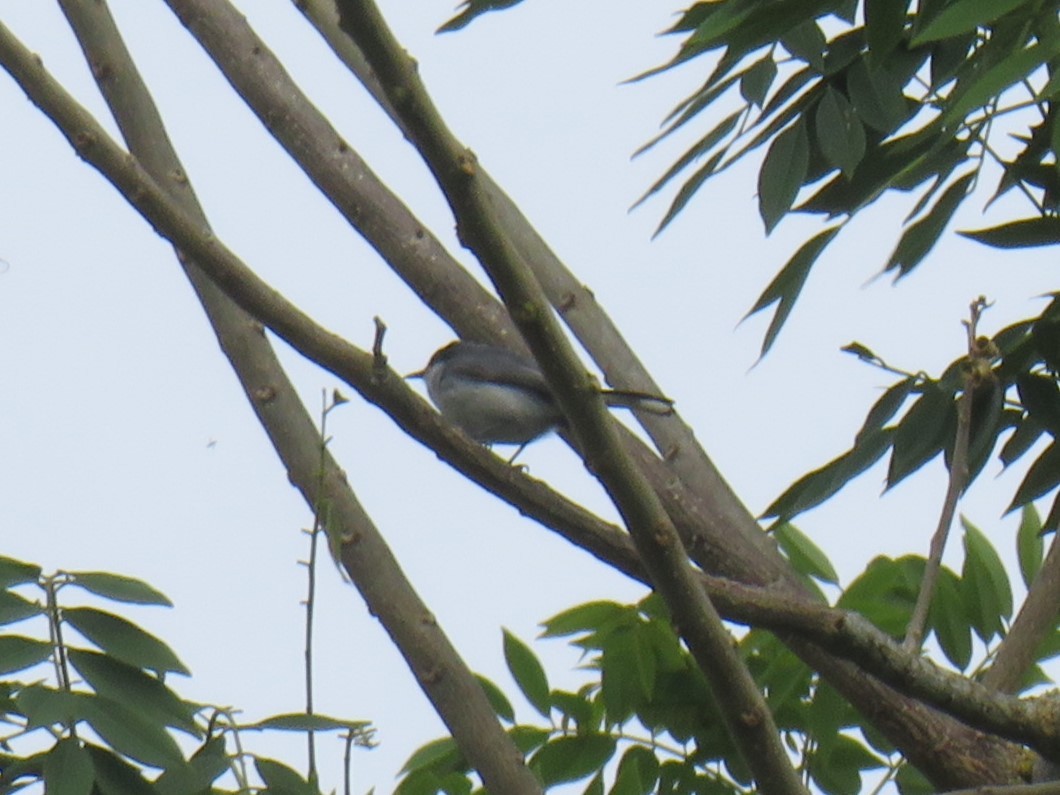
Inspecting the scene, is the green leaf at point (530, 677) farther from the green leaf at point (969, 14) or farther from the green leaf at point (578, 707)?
the green leaf at point (969, 14)

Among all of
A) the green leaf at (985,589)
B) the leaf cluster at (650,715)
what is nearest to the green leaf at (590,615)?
the leaf cluster at (650,715)

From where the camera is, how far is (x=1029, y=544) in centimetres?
228

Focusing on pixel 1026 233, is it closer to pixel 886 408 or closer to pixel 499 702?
pixel 886 408

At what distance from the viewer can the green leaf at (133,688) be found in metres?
1.59

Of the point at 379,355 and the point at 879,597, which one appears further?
the point at 879,597

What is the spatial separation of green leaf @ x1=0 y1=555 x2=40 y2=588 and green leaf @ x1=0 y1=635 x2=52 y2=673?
0.06 meters

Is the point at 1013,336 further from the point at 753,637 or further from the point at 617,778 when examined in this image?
the point at 617,778

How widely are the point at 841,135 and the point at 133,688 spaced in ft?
3.92

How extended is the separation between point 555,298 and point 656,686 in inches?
35.4

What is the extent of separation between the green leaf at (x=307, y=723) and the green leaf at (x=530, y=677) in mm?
472

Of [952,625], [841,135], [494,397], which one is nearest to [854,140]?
[841,135]

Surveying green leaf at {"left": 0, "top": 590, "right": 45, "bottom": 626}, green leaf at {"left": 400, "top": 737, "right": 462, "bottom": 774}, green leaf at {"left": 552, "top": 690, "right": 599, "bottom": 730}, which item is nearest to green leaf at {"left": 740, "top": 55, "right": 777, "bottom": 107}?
green leaf at {"left": 552, "top": 690, "right": 599, "bottom": 730}

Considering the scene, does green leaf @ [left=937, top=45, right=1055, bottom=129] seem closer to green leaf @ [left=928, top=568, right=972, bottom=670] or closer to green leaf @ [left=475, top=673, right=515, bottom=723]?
green leaf @ [left=928, top=568, right=972, bottom=670]

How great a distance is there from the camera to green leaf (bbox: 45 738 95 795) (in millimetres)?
1485
